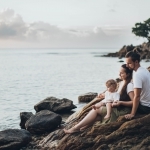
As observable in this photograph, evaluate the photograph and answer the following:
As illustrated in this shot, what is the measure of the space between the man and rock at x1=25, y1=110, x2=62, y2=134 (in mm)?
5004

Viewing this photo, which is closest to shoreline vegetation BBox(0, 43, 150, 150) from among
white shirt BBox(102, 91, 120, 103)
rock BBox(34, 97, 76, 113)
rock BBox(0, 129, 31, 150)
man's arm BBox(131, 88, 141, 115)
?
rock BBox(0, 129, 31, 150)

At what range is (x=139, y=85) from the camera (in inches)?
412

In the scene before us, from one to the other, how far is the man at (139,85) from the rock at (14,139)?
445 cm

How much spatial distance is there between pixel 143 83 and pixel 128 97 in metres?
0.77

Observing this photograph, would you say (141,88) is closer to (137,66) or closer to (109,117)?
(137,66)

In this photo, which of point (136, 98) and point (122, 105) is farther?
point (122, 105)

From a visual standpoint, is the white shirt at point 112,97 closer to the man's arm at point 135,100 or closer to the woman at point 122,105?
the woman at point 122,105

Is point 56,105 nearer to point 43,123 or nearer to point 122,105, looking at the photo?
point 43,123

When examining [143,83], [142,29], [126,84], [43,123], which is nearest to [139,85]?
[143,83]

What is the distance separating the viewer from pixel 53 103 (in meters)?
21.3

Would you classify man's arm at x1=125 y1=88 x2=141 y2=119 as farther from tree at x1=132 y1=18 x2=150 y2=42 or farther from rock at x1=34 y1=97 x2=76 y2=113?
tree at x1=132 y1=18 x2=150 y2=42

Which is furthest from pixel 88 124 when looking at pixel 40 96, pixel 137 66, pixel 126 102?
pixel 40 96

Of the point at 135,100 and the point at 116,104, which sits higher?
the point at 135,100

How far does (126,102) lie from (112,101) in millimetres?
515
